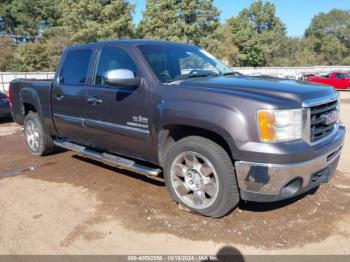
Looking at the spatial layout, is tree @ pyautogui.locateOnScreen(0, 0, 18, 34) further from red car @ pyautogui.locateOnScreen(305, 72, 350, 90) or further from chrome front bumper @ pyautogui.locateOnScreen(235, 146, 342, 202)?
chrome front bumper @ pyautogui.locateOnScreen(235, 146, 342, 202)

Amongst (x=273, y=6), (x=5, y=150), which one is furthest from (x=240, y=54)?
(x=5, y=150)

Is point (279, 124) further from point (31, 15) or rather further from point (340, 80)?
point (31, 15)

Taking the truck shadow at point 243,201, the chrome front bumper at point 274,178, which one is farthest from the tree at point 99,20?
the chrome front bumper at point 274,178

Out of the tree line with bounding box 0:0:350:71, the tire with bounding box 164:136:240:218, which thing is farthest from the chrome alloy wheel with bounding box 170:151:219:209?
the tree line with bounding box 0:0:350:71

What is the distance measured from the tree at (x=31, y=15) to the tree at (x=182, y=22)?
23.6m

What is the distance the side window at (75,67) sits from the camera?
5.11 meters

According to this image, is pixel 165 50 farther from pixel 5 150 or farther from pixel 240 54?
pixel 240 54

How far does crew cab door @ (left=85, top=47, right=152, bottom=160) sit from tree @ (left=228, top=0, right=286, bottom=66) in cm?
5095

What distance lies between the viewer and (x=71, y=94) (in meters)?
5.21

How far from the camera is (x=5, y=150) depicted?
7.19 m

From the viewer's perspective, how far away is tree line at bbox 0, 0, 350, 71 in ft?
114


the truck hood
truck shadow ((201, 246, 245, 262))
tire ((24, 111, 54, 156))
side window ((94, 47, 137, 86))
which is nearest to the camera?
truck shadow ((201, 246, 245, 262))

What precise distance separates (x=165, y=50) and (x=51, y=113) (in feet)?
7.70

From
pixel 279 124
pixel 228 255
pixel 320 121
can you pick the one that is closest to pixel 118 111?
pixel 279 124
